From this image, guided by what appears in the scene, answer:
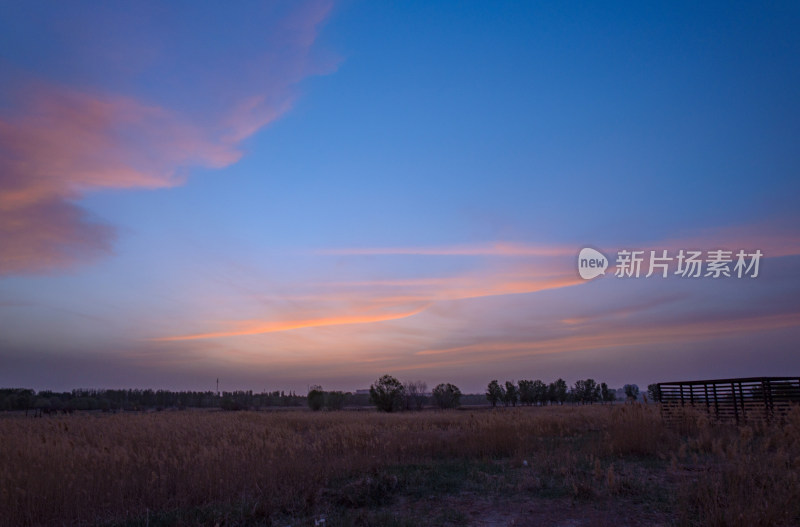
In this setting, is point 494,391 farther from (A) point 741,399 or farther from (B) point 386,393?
(A) point 741,399

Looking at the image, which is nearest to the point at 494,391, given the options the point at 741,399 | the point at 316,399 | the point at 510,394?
the point at 510,394

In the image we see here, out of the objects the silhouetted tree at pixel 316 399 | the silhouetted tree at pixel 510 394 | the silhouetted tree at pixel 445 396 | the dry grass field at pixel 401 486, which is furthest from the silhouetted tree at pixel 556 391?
the dry grass field at pixel 401 486

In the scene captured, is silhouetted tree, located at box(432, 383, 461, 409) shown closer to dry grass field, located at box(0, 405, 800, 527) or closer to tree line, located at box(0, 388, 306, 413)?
A: tree line, located at box(0, 388, 306, 413)

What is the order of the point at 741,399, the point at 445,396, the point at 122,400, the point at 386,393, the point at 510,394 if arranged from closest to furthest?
the point at 741,399, the point at 386,393, the point at 445,396, the point at 510,394, the point at 122,400

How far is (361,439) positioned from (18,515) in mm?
9082

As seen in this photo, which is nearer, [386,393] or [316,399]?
[386,393]

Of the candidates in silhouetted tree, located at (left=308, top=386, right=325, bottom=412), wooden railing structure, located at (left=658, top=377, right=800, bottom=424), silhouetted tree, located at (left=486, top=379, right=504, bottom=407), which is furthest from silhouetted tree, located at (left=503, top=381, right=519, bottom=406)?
wooden railing structure, located at (left=658, top=377, right=800, bottom=424)

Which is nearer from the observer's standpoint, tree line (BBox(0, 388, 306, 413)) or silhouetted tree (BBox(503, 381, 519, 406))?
tree line (BBox(0, 388, 306, 413))

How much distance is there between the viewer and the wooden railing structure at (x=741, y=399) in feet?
57.4

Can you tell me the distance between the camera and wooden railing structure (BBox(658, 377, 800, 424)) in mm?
17484

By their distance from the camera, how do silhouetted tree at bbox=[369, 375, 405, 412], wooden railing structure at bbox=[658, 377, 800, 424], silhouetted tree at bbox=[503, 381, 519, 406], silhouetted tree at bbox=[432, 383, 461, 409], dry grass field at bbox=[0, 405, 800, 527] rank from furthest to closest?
silhouetted tree at bbox=[503, 381, 519, 406]
silhouetted tree at bbox=[432, 383, 461, 409]
silhouetted tree at bbox=[369, 375, 405, 412]
wooden railing structure at bbox=[658, 377, 800, 424]
dry grass field at bbox=[0, 405, 800, 527]

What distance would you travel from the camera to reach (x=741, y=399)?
61.8 feet

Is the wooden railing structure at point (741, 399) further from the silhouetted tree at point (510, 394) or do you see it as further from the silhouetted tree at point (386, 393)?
the silhouetted tree at point (510, 394)

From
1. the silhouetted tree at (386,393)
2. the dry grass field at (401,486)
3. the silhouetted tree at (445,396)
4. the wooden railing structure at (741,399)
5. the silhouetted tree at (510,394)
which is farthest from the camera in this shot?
the silhouetted tree at (510,394)
